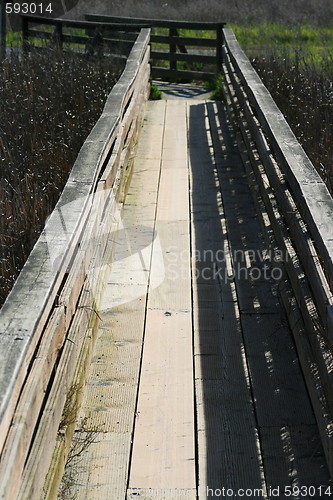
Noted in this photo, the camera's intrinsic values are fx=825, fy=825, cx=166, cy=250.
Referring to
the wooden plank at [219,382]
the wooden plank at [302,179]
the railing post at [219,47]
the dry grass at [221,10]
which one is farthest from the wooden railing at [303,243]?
the dry grass at [221,10]

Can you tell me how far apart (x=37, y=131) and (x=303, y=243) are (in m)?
3.98

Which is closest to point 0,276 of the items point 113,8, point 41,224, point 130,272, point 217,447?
point 41,224

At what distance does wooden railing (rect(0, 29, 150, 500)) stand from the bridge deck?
0.63ft

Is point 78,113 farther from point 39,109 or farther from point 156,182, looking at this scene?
point 156,182

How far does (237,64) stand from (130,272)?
3.70 m

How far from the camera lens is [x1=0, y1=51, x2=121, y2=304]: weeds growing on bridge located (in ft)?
15.8

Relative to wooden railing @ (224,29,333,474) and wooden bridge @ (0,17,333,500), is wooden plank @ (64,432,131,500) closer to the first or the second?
wooden bridge @ (0,17,333,500)

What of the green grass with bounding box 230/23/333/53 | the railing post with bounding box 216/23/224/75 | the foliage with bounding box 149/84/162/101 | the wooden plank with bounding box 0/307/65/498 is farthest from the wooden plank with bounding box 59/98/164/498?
the green grass with bounding box 230/23/333/53

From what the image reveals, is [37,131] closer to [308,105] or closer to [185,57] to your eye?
[308,105]

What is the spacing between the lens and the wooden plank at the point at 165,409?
3.25m

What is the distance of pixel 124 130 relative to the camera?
6.39 metres

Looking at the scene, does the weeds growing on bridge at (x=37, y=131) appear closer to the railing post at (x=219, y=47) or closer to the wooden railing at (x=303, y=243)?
the wooden railing at (x=303, y=243)

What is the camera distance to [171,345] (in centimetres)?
424

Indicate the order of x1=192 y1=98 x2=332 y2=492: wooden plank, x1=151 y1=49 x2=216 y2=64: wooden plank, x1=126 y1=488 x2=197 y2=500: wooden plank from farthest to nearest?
x1=151 y1=49 x2=216 y2=64: wooden plank, x1=192 y1=98 x2=332 y2=492: wooden plank, x1=126 y1=488 x2=197 y2=500: wooden plank
